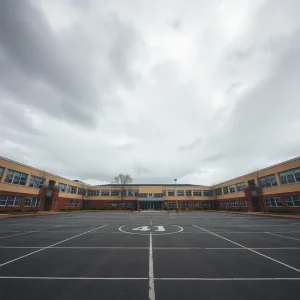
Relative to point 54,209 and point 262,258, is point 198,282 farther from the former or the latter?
point 54,209

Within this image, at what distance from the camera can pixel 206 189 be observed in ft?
241

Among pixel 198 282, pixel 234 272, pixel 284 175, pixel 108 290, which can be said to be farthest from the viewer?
pixel 284 175

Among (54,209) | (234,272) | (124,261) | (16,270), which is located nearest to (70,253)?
(16,270)

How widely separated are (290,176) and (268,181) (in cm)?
678

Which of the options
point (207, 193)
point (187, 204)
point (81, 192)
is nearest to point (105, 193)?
point (81, 192)

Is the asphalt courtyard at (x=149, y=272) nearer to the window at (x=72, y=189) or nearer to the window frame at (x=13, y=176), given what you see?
the window frame at (x=13, y=176)

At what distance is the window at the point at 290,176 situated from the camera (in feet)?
110

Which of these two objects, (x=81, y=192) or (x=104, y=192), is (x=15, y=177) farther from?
(x=104, y=192)

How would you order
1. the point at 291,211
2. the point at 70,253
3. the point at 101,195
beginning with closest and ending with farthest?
the point at 70,253 < the point at 291,211 < the point at 101,195

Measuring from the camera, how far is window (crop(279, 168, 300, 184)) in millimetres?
33497

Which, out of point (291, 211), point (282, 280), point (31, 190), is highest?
point (31, 190)

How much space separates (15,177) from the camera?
37.1m

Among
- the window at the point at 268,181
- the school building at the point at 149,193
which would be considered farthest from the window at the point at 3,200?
the window at the point at 268,181

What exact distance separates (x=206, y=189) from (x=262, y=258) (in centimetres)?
6943
